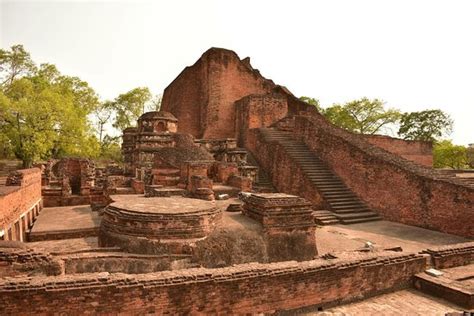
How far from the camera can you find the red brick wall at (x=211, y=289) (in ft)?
12.2

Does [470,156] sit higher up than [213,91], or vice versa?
[213,91]

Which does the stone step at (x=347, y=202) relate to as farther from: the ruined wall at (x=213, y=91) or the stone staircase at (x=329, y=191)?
the ruined wall at (x=213, y=91)

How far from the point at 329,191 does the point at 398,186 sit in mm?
2378

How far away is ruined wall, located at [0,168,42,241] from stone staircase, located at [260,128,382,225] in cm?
833

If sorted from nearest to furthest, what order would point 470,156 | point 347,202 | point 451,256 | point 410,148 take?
point 451,256
point 347,202
point 410,148
point 470,156

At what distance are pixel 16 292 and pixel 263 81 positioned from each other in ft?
73.1

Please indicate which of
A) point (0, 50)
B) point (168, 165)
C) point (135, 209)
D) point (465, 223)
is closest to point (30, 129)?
point (168, 165)

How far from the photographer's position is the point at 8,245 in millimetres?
4938

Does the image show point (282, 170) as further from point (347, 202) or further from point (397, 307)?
point (397, 307)

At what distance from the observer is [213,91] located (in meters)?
21.8

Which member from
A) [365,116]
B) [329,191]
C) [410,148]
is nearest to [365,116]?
[365,116]

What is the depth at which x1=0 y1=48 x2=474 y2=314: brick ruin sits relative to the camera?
4.16 meters

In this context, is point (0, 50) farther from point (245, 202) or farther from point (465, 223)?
point (465, 223)

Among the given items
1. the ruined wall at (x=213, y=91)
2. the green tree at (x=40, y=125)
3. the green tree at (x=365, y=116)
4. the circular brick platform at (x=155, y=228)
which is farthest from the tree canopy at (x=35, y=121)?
the green tree at (x=365, y=116)
